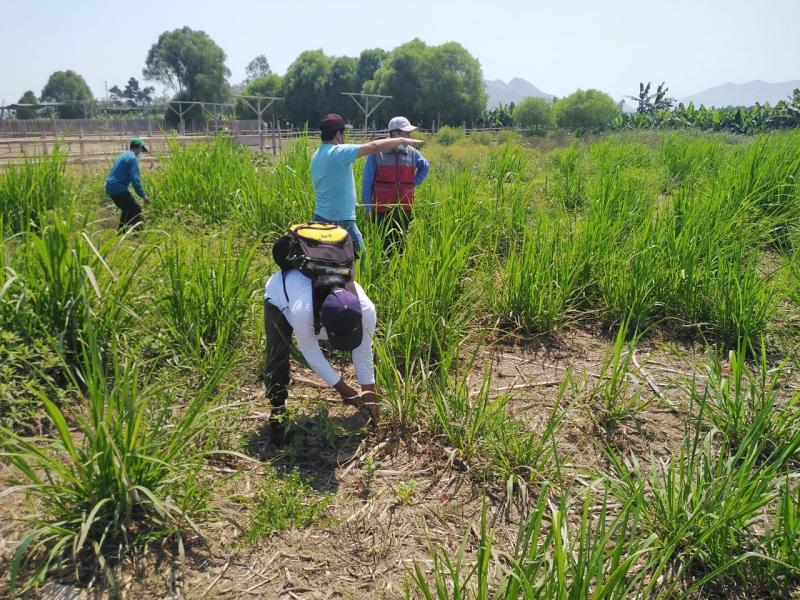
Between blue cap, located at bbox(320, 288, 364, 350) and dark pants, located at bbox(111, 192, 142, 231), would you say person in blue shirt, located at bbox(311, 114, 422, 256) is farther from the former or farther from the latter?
dark pants, located at bbox(111, 192, 142, 231)

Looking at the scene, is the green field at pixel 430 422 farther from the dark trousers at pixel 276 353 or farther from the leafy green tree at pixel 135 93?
the leafy green tree at pixel 135 93

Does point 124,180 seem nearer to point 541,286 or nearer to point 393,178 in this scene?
point 393,178

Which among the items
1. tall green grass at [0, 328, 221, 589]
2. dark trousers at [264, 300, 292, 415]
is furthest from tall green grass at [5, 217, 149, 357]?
tall green grass at [0, 328, 221, 589]

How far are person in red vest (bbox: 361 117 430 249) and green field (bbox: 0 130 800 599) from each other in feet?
0.78

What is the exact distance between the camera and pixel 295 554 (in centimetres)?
191

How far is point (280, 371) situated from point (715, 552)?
1.75 m

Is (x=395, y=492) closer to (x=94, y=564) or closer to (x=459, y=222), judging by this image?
(x=94, y=564)

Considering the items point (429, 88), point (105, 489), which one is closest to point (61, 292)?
point (105, 489)

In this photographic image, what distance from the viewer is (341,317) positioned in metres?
2.17

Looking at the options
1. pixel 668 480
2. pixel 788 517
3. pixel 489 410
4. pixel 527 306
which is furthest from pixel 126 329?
pixel 788 517

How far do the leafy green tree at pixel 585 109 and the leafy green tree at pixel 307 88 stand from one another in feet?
69.6

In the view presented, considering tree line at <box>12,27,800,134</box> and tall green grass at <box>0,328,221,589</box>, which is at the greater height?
tree line at <box>12,27,800,134</box>

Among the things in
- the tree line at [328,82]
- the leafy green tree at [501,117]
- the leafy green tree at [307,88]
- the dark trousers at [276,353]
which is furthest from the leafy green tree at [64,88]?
the dark trousers at [276,353]

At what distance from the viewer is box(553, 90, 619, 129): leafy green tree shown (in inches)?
1654
